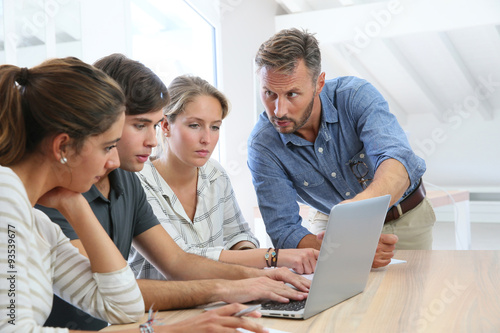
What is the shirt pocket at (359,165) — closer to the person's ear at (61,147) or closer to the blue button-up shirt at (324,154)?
the blue button-up shirt at (324,154)

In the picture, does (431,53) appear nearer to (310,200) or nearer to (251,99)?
(251,99)

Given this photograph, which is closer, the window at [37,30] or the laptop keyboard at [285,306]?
the laptop keyboard at [285,306]

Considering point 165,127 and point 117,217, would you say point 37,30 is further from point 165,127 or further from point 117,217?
point 117,217

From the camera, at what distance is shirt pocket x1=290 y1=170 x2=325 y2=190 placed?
1.96 m

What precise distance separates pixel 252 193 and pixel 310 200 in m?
2.68

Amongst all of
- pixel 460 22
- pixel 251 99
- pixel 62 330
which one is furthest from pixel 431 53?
pixel 62 330

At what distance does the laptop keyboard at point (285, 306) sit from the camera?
1.09 metres

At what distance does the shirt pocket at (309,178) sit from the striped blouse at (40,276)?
3.27 ft

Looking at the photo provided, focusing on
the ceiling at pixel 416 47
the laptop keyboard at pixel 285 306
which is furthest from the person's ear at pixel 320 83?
the ceiling at pixel 416 47

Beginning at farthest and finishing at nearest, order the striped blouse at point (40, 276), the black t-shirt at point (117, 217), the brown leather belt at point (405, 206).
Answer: the brown leather belt at point (405, 206) < the black t-shirt at point (117, 217) < the striped blouse at point (40, 276)

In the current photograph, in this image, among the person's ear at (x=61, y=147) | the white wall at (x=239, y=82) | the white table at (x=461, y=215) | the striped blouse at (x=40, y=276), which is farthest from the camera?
the white wall at (x=239, y=82)

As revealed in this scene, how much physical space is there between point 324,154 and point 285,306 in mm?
924

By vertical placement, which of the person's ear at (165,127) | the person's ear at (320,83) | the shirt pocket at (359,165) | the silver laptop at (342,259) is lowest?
the silver laptop at (342,259)

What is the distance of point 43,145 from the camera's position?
3.13 ft
